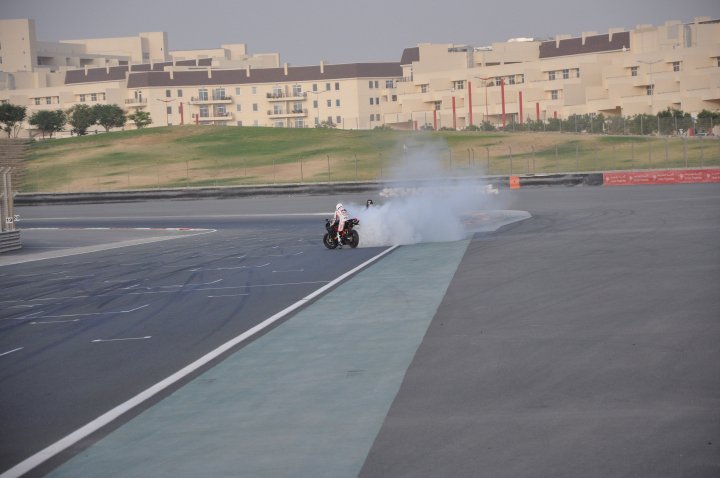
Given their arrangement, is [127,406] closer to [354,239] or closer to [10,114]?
[354,239]

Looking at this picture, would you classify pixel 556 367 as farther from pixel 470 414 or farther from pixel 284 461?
pixel 284 461

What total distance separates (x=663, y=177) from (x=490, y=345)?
146 feet

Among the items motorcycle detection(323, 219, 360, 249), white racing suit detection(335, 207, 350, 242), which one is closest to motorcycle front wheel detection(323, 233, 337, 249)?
motorcycle detection(323, 219, 360, 249)

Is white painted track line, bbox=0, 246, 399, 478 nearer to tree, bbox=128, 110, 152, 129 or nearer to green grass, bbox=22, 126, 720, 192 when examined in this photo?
green grass, bbox=22, 126, 720, 192

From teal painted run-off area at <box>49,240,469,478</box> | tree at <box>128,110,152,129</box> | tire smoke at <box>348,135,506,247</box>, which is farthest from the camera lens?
tree at <box>128,110,152,129</box>

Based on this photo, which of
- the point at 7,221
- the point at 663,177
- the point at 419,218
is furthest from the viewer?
the point at 663,177

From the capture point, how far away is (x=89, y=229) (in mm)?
45031

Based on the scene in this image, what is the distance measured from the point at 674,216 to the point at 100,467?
2762 cm

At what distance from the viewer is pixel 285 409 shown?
10.3 meters

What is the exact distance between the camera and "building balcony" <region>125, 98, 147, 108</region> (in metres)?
154

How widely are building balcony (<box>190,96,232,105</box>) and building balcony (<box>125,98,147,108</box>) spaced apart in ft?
24.4

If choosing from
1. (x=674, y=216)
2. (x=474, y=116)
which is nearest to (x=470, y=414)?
(x=674, y=216)

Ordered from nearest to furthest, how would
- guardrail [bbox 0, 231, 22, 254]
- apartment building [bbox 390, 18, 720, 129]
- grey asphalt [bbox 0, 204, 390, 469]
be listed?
grey asphalt [bbox 0, 204, 390, 469] < guardrail [bbox 0, 231, 22, 254] < apartment building [bbox 390, 18, 720, 129]

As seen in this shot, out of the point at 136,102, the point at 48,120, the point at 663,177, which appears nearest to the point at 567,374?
the point at 663,177
